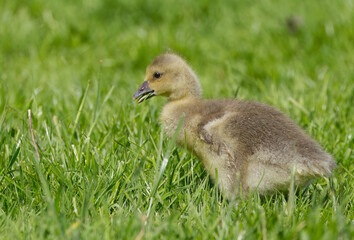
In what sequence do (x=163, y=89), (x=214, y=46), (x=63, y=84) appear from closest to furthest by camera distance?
1. (x=163, y=89)
2. (x=63, y=84)
3. (x=214, y=46)

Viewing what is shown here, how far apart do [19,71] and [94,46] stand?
1.04 metres

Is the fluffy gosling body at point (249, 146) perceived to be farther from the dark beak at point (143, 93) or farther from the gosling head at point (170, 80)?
the dark beak at point (143, 93)

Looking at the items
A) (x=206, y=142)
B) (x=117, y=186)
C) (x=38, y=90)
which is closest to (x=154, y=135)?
(x=206, y=142)

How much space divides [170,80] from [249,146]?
0.95 m

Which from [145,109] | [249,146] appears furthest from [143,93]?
[249,146]

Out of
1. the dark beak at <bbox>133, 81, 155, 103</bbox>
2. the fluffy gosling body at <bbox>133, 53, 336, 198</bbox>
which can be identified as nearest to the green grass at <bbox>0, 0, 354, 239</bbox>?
the fluffy gosling body at <bbox>133, 53, 336, 198</bbox>

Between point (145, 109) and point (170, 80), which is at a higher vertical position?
point (170, 80)

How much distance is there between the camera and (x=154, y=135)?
13.9 feet

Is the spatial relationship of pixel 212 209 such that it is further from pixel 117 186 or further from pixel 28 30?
pixel 28 30

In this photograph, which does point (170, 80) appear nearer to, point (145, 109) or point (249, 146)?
point (145, 109)

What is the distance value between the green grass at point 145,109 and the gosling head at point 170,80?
11.6 inches

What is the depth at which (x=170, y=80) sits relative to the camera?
4.18 metres

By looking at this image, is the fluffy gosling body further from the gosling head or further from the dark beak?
the dark beak

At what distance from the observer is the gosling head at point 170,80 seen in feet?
13.6
